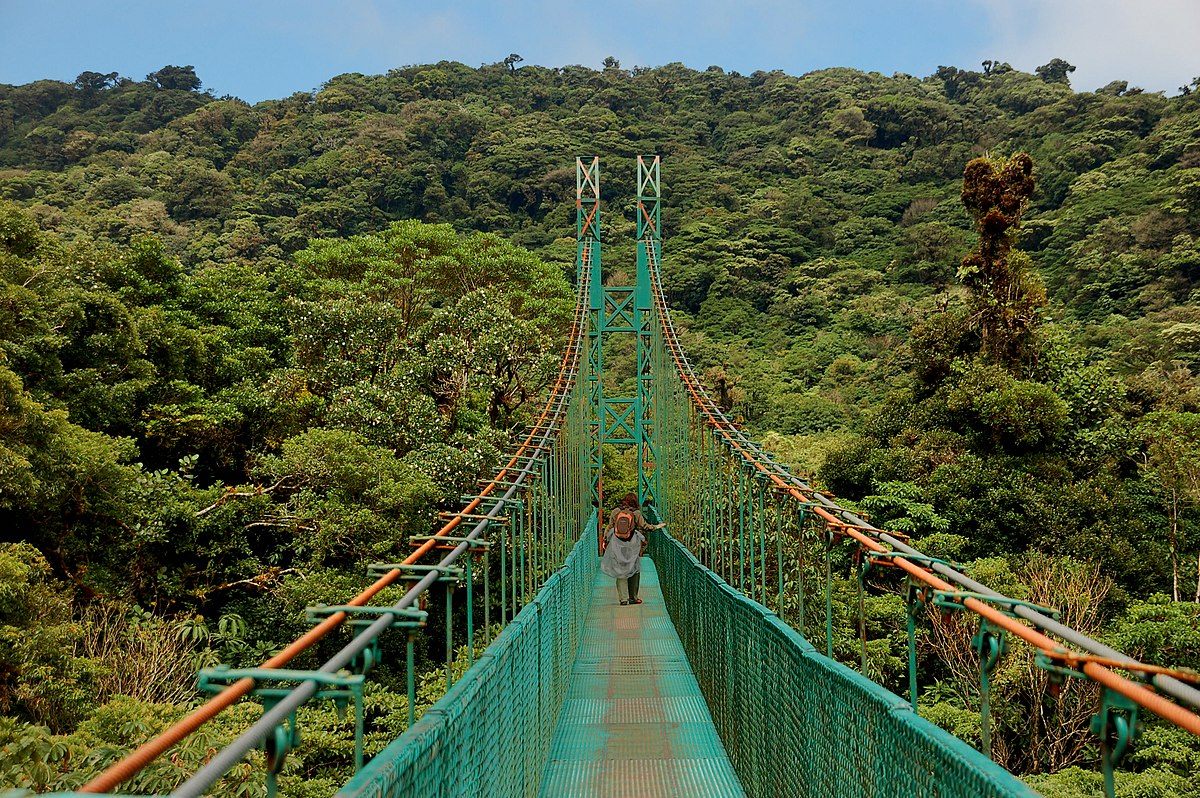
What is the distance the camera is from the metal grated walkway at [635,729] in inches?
154

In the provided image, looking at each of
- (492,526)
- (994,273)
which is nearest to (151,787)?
(492,526)

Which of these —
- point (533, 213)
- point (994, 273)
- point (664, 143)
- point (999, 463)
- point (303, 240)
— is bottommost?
point (999, 463)

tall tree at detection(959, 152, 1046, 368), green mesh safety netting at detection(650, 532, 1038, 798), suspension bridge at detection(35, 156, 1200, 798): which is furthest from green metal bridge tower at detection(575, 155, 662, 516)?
green mesh safety netting at detection(650, 532, 1038, 798)

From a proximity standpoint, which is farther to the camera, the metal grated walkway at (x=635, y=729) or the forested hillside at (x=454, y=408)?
the forested hillside at (x=454, y=408)

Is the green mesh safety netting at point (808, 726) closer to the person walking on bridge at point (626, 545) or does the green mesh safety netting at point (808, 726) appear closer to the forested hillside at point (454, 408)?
the person walking on bridge at point (626, 545)

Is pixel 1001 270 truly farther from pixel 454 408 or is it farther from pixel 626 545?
pixel 626 545

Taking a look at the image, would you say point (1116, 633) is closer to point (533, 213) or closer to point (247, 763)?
point (247, 763)

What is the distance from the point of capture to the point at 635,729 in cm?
479

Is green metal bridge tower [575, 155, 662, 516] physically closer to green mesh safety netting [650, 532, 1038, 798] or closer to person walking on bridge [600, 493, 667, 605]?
person walking on bridge [600, 493, 667, 605]

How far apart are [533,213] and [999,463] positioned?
2756 centimetres

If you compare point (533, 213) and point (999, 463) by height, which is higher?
point (533, 213)

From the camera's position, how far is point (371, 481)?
1147 cm

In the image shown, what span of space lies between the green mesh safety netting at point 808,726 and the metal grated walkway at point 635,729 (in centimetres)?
16

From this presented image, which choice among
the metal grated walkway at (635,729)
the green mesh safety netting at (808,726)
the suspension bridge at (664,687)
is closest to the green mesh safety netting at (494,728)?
the suspension bridge at (664,687)
